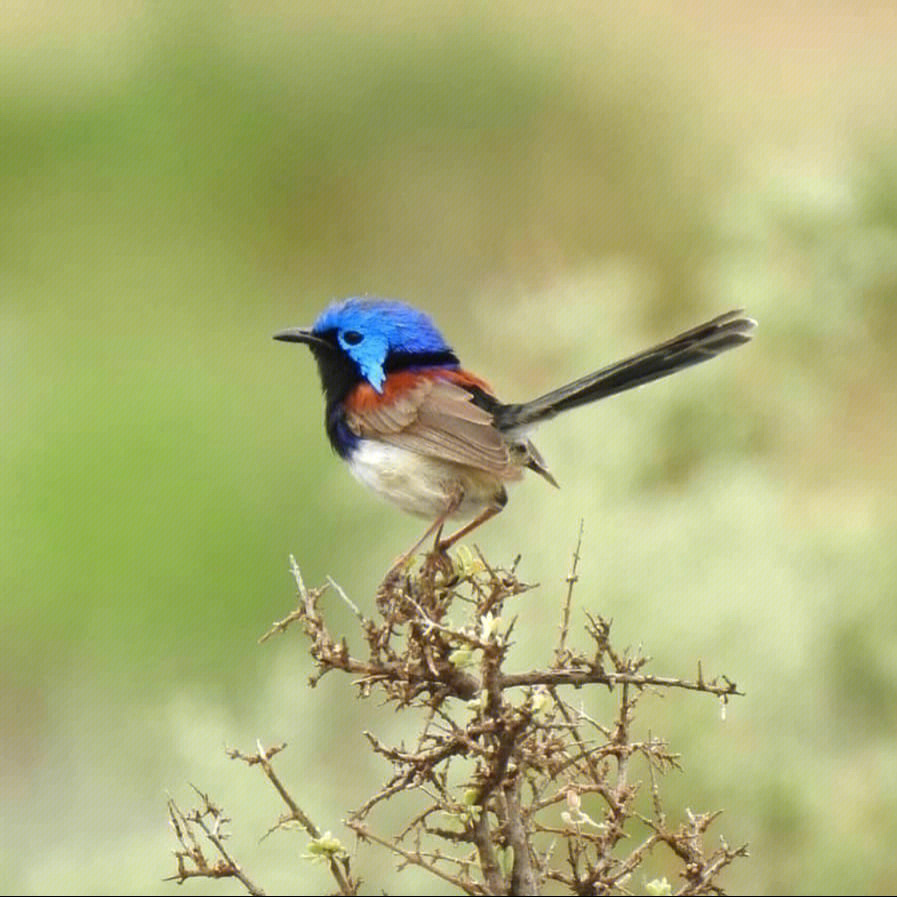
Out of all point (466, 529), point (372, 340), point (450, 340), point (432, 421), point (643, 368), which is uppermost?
point (450, 340)

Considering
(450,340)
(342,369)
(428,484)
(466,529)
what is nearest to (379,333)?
(342,369)

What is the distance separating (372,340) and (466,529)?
25.0 inches

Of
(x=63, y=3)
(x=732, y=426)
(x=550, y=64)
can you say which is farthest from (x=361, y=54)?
(x=732, y=426)

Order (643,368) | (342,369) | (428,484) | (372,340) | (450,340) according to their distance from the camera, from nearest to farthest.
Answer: (643,368) < (428,484) < (372,340) < (342,369) < (450,340)

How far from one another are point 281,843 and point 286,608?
225 centimetres

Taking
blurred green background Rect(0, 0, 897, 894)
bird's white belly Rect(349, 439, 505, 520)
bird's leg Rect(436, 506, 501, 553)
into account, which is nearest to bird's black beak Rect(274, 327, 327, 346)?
bird's white belly Rect(349, 439, 505, 520)

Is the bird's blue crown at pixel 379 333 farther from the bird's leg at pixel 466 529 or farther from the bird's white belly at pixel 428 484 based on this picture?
the bird's leg at pixel 466 529

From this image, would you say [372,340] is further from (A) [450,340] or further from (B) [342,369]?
(A) [450,340]

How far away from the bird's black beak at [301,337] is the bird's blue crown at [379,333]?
0.02 meters

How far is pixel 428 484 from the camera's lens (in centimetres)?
377

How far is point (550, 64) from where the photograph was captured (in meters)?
9.85

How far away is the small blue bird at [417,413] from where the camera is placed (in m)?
3.70

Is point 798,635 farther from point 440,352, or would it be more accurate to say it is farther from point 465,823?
point 465,823

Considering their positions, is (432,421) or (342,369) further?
(342,369)
